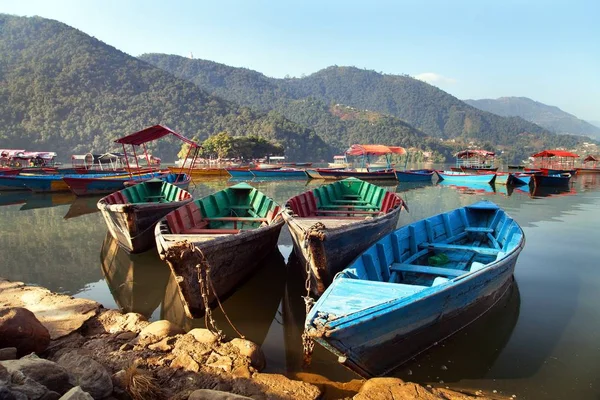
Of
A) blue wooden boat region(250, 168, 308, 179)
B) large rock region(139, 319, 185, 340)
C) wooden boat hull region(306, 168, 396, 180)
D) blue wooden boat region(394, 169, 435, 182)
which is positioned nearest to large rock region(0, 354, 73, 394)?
large rock region(139, 319, 185, 340)

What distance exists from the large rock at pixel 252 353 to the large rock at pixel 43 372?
1.86 meters

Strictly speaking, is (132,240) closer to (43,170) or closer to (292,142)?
(43,170)

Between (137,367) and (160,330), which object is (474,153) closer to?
(160,330)

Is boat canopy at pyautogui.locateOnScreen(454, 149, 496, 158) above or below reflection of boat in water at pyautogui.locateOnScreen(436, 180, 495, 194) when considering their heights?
above

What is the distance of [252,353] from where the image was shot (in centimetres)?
455

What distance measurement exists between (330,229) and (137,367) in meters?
3.06

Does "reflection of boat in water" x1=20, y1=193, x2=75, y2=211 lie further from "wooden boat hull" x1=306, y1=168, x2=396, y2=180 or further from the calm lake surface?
"wooden boat hull" x1=306, y1=168, x2=396, y2=180

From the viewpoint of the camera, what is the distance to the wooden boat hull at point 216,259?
5.23 metres

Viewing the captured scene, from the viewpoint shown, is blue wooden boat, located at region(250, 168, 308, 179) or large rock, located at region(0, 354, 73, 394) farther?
blue wooden boat, located at region(250, 168, 308, 179)

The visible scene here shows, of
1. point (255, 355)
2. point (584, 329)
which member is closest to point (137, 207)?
point (255, 355)

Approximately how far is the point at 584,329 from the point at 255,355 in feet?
16.2

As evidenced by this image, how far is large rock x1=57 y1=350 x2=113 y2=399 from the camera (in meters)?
3.38

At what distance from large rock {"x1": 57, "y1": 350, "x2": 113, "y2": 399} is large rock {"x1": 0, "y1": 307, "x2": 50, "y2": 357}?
71 centimetres

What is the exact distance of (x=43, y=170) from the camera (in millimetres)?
30438
